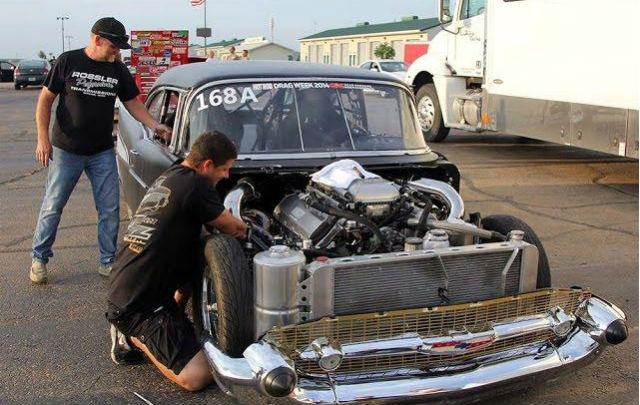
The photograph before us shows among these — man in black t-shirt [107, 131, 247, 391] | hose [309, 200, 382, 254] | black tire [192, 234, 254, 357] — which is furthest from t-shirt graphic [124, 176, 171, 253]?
hose [309, 200, 382, 254]

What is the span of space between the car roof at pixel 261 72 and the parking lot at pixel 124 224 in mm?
1749

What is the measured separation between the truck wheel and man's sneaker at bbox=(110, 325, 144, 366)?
994 cm

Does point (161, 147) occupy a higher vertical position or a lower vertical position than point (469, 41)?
lower

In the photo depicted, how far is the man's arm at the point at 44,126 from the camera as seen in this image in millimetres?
4973

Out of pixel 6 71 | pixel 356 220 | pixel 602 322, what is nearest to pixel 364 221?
pixel 356 220

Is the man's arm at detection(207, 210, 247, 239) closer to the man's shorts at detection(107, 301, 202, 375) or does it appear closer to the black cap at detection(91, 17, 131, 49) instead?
the man's shorts at detection(107, 301, 202, 375)

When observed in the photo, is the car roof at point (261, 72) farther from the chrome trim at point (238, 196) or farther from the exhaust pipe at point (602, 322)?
the exhaust pipe at point (602, 322)

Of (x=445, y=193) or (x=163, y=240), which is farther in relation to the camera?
(x=445, y=193)

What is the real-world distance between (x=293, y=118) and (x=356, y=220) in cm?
140

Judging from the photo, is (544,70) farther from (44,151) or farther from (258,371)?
(258,371)

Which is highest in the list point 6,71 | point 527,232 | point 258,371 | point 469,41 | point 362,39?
point 362,39

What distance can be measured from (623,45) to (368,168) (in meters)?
5.13

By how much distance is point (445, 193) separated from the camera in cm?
435

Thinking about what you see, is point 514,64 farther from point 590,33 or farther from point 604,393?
point 604,393
